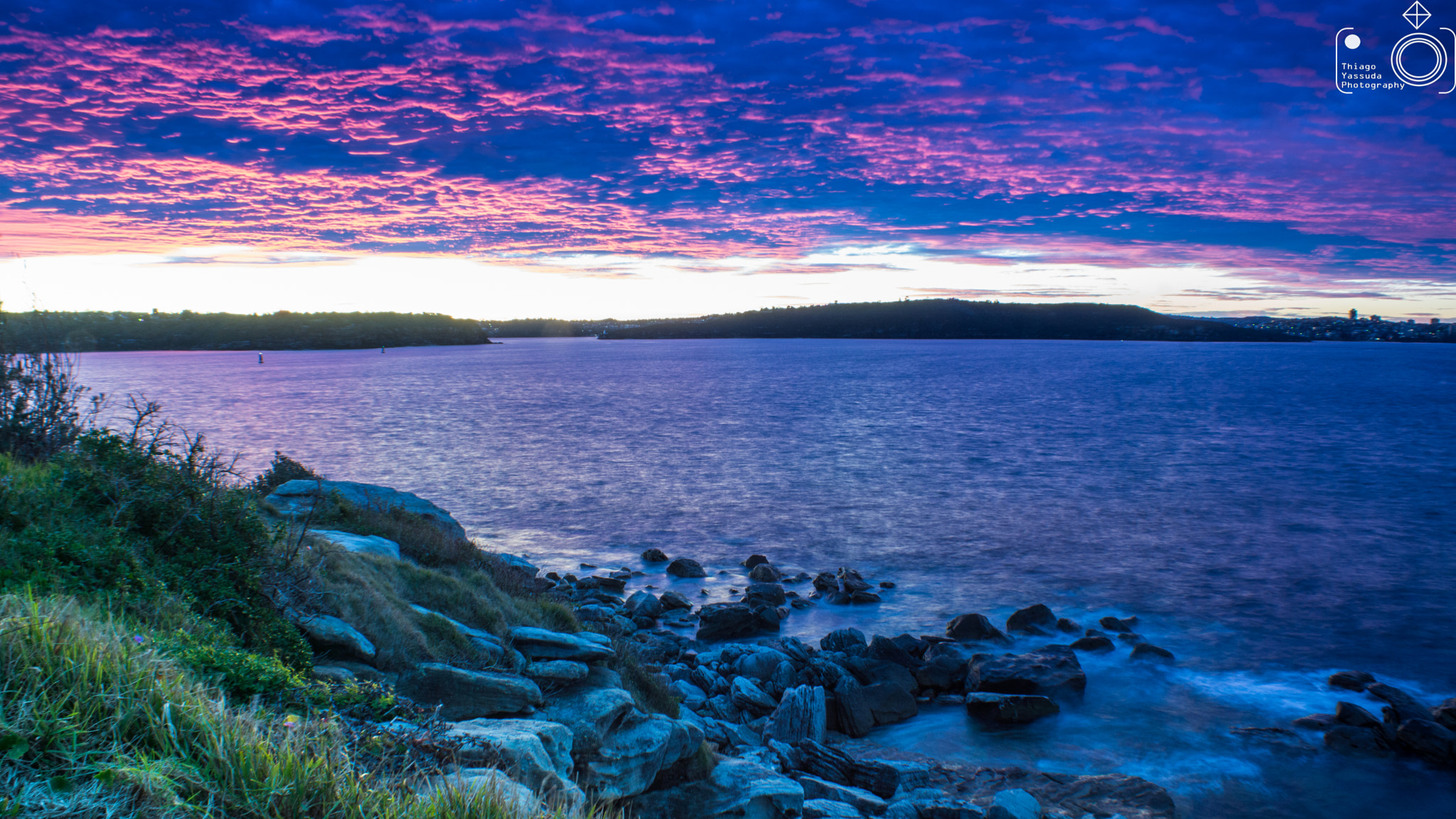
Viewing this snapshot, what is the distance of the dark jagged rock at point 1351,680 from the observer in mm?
16453

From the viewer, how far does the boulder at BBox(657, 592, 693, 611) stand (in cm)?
2064

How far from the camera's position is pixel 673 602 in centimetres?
2075

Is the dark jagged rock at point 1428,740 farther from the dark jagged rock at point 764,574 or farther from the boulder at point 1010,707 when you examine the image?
the dark jagged rock at point 764,574

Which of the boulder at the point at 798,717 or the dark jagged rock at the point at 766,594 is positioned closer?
the boulder at the point at 798,717

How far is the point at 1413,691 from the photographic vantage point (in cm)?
1662

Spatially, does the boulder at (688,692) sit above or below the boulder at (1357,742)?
above

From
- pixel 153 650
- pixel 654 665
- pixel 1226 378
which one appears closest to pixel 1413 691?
pixel 654 665

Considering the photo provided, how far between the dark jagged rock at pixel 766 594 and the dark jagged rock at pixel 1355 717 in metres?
12.7

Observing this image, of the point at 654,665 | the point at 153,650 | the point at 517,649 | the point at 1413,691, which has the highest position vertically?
the point at 153,650

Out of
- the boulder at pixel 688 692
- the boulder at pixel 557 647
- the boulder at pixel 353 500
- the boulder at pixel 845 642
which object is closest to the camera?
the boulder at pixel 557 647

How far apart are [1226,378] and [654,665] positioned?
5515 inches

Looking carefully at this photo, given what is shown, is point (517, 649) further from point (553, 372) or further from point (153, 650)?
point (553, 372)

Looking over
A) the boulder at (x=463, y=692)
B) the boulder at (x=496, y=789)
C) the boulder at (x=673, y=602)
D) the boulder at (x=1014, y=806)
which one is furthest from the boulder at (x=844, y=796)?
the boulder at (x=673, y=602)

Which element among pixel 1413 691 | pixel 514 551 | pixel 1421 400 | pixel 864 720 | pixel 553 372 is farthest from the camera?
pixel 553 372
